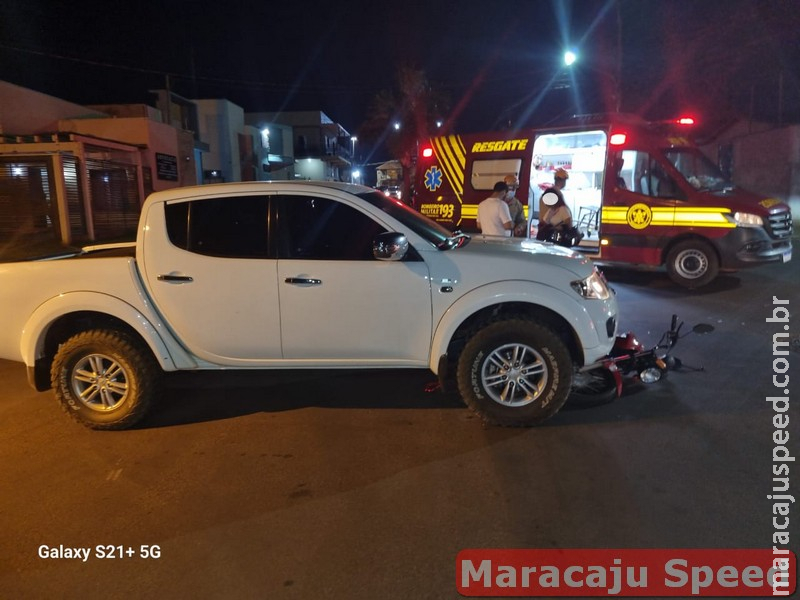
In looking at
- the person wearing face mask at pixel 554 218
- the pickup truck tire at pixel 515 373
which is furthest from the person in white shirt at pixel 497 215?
the pickup truck tire at pixel 515 373

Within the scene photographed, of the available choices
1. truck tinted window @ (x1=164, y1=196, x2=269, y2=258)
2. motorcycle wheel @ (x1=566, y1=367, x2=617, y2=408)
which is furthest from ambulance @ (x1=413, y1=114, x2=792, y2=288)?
truck tinted window @ (x1=164, y1=196, x2=269, y2=258)

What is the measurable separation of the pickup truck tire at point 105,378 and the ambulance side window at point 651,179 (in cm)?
831

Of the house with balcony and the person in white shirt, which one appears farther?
the house with balcony

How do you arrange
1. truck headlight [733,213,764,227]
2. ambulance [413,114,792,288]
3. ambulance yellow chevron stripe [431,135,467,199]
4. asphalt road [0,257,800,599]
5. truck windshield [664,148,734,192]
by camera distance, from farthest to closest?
ambulance yellow chevron stripe [431,135,467,199] → truck windshield [664,148,734,192] → ambulance [413,114,792,288] → truck headlight [733,213,764,227] → asphalt road [0,257,800,599]

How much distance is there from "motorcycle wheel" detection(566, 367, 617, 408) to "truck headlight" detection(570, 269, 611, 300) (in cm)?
70

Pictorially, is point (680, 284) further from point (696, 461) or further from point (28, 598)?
point (28, 598)

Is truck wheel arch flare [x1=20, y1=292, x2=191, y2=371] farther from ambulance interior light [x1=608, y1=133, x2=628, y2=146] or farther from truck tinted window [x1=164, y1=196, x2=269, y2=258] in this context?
ambulance interior light [x1=608, y1=133, x2=628, y2=146]

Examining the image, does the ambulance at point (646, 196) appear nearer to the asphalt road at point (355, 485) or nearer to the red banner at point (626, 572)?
the asphalt road at point (355, 485)

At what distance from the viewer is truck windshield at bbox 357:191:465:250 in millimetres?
4680

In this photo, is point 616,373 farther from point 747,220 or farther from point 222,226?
point 747,220

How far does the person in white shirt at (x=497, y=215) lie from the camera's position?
7742 mm

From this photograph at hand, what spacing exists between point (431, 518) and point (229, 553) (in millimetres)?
1069

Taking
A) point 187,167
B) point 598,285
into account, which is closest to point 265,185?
point 598,285

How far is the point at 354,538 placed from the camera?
3.21 meters
